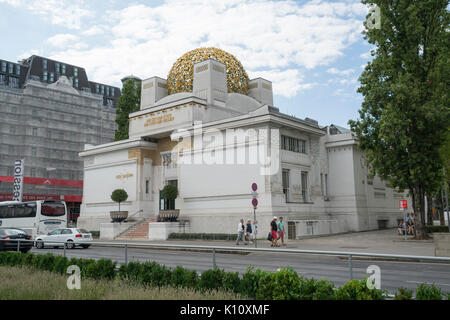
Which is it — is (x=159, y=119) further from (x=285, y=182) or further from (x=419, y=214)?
(x=419, y=214)

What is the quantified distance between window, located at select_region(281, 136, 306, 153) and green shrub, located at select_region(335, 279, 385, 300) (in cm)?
2464

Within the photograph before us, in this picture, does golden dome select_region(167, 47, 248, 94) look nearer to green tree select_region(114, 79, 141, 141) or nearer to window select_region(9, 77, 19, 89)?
green tree select_region(114, 79, 141, 141)

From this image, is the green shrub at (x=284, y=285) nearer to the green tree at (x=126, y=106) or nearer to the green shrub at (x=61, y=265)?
the green shrub at (x=61, y=265)

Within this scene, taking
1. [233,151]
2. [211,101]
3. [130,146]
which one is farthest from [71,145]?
[233,151]

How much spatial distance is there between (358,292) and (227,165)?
24.9 m

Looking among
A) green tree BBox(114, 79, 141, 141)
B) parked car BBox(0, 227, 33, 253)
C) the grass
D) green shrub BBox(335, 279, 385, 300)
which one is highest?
green tree BBox(114, 79, 141, 141)

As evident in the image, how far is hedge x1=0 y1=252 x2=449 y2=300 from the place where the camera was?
6.10 m

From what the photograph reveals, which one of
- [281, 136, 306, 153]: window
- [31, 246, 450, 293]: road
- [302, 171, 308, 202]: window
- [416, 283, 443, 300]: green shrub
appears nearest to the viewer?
[416, 283, 443, 300]: green shrub

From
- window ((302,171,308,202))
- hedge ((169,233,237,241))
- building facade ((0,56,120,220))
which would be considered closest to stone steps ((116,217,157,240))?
hedge ((169,233,237,241))

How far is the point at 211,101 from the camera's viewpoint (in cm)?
3600

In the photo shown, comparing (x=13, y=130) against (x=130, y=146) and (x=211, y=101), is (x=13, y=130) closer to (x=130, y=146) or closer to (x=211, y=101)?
(x=130, y=146)

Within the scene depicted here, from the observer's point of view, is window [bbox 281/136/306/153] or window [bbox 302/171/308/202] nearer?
window [bbox 281/136/306/153]
